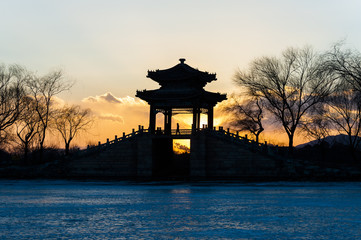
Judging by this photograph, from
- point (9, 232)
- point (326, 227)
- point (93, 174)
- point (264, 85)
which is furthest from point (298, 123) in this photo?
point (9, 232)

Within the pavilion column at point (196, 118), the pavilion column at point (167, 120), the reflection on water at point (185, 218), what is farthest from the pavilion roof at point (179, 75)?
the reflection on water at point (185, 218)

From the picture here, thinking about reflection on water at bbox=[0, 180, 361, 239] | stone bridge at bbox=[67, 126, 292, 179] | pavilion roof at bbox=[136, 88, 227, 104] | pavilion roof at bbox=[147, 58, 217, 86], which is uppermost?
pavilion roof at bbox=[147, 58, 217, 86]

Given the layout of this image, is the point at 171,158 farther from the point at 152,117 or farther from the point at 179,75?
the point at 179,75

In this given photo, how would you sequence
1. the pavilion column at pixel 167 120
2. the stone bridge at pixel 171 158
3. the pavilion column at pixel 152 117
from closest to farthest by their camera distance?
the stone bridge at pixel 171 158
the pavilion column at pixel 152 117
the pavilion column at pixel 167 120

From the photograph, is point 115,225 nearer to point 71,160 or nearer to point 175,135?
point 175,135

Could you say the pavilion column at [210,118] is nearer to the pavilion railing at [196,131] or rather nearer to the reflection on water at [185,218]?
the pavilion railing at [196,131]

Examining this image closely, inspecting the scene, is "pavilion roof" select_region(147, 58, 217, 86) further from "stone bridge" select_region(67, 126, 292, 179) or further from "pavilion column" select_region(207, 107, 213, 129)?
"stone bridge" select_region(67, 126, 292, 179)

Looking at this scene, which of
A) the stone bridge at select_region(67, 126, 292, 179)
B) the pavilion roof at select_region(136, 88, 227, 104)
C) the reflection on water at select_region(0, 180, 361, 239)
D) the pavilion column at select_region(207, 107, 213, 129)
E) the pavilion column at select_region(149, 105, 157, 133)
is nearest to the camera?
the reflection on water at select_region(0, 180, 361, 239)

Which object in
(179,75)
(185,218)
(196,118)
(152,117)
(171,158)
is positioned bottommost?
(185,218)

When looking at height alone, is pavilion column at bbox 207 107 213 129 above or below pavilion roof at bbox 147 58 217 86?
below

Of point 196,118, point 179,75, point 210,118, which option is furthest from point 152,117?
point 210,118

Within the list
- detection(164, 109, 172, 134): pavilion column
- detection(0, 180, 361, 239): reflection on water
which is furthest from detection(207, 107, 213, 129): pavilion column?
detection(0, 180, 361, 239): reflection on water

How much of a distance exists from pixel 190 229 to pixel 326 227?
430 cm

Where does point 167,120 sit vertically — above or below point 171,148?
above
